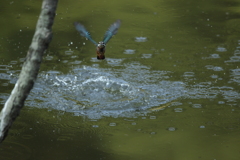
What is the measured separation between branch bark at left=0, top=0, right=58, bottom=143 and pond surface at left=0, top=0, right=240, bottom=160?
2.14m

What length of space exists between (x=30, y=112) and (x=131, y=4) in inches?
200

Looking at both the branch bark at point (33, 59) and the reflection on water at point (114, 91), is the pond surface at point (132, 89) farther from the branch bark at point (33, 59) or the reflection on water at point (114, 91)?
the branch bark at point (33, 59)

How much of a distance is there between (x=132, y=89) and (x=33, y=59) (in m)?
3.63

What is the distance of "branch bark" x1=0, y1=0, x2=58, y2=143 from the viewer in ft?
5.44

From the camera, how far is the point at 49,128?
439 centimetres

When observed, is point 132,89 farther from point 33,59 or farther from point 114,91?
point 33,59

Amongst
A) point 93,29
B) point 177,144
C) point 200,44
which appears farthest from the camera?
point 93,29

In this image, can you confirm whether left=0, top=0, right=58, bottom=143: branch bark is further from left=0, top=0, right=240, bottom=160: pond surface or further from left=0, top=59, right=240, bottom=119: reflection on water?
left=0, top=59, right=240, bottom=119: reflection on water

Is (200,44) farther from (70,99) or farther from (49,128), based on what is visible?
(49,128)

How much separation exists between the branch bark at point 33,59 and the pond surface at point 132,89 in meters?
2.14

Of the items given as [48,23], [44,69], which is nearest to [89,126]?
[44,69]

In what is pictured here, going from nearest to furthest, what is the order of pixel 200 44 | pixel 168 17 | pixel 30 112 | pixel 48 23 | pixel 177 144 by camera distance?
pixel 48 23, pixel 177 144, pixel 30 112, pixel 200 44, pixel 168 17

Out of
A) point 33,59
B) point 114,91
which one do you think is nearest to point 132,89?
point 114,91

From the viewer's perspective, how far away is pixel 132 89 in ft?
17.3
